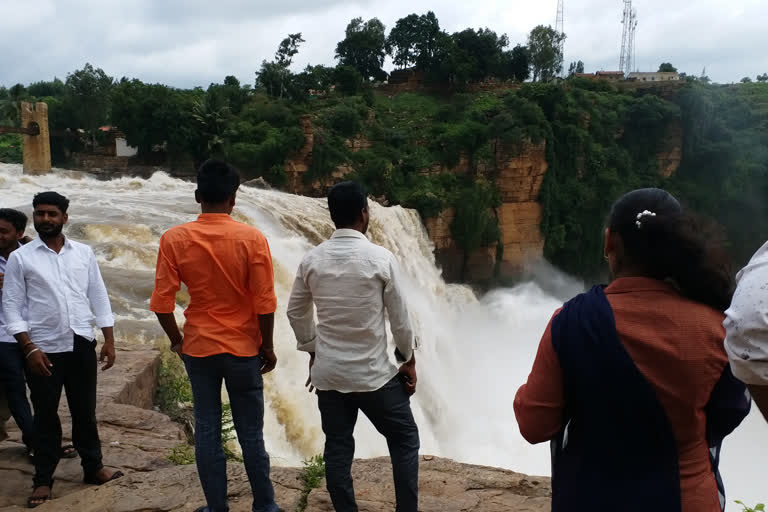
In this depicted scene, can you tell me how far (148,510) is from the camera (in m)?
2.99

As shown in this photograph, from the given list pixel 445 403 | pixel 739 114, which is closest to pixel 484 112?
pixel 739 114

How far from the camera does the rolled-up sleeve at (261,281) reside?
2.53 metres

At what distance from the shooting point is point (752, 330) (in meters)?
1.14

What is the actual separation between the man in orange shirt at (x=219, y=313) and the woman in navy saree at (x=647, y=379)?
1363mm

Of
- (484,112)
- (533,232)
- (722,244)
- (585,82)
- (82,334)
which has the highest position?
(585,82)

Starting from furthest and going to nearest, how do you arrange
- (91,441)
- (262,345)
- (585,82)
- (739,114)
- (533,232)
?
(585,82), (739,114), (533,232), (91,441), (262,345)

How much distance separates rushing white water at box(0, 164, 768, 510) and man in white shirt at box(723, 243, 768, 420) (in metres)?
4.69

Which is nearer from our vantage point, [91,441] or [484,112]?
[91,441]

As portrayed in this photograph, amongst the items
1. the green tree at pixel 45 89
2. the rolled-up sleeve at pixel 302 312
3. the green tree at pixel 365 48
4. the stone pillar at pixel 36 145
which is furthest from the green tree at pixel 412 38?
the rolled-up sleeve at pixel 302 312

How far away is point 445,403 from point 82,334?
880 centimetres

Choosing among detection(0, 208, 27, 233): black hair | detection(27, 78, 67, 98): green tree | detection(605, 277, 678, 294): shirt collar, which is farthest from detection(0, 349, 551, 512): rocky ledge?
detection(27, 78, 67, 98): green tree

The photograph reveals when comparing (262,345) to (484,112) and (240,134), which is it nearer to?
(240,134)

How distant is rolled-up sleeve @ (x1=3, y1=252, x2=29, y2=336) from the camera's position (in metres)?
2.93

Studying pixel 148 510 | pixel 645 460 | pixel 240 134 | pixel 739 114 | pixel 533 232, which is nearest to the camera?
pixel 645 460
